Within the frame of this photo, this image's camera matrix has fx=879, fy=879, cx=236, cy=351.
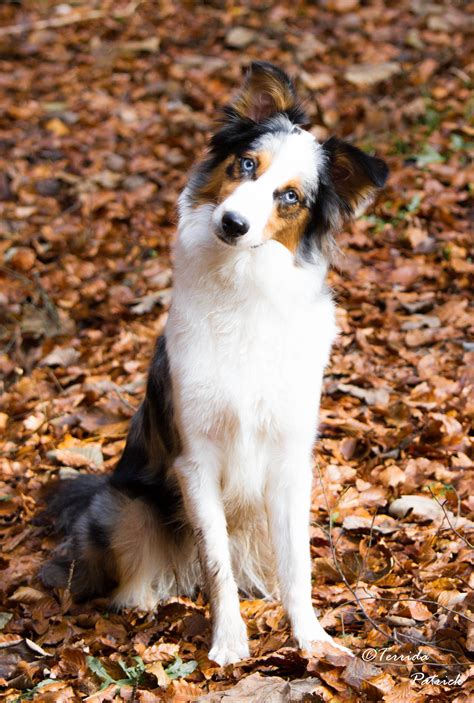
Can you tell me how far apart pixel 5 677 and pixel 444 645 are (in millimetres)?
1851

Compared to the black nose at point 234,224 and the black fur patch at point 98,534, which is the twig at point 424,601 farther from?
the black nose at point 234,224

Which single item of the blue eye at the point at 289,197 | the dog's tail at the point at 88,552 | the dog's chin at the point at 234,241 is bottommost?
the dog's tail at the point at 88,552

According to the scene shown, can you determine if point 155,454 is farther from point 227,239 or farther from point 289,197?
point 289,197

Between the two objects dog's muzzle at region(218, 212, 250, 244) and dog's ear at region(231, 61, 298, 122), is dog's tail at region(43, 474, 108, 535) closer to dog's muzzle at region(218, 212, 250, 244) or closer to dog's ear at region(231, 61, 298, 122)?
dog's muzzle at region(218, 212, 250, 244)

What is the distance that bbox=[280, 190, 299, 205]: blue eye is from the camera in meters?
3.70

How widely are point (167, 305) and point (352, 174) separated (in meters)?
3.19

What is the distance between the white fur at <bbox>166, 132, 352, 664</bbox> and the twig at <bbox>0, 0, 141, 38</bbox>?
924 centimetres

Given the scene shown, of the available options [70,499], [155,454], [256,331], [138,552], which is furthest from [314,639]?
[70,499]

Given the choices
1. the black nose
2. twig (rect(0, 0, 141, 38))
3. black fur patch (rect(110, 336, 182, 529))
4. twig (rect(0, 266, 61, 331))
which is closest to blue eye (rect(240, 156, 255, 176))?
the black nose

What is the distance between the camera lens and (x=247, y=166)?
3.72 meters

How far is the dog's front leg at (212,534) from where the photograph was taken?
154 inches

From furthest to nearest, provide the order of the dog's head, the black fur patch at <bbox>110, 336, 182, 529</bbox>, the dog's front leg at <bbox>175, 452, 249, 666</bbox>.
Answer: the black fur patch at <bbox>110, 336, 182, 529</bbox> < the dog's front leg at <bbox>175, 452, 249, 666</bbox> < the dog's head

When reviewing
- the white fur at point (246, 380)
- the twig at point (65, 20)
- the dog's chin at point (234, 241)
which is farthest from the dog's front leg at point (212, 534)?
the twig at point (65, 20)

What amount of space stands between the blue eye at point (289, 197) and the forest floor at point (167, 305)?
1.54 metres
